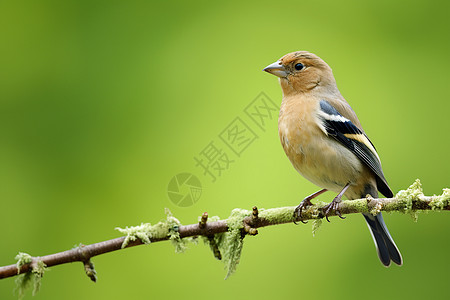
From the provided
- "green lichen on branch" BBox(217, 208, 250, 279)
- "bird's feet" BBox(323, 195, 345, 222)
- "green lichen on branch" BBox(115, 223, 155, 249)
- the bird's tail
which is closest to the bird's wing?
the bird's tail

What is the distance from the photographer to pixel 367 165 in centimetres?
405

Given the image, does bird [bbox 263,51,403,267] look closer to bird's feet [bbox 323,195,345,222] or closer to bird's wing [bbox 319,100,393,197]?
bird's wing [bbox 319,100,393,197]

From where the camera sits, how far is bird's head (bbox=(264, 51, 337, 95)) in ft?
14.7

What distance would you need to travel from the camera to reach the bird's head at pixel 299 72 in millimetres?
4484

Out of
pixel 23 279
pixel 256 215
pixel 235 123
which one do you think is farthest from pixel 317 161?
pixel 23 279

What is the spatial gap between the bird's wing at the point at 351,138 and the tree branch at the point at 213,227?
2.99 feet

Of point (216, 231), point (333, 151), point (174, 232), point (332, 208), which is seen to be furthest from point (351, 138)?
point (174, 232)

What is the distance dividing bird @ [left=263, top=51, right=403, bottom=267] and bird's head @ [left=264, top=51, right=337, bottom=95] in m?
0.07

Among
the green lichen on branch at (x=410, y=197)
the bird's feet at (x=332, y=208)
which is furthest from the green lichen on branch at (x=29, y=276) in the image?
the green lichen on branch at (x=410, y=197)

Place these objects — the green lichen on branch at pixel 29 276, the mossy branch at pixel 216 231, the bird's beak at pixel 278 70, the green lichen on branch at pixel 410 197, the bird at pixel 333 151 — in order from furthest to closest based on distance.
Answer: the bird's beak at pixel 278 70 < the bird at pixel 333 151 < the green lichen on branch at pixel 29 276 < the mossy branch at pixel 216 231 < the green lichen on branch at pixel 410 197

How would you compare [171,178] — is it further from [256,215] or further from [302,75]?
[256,215]

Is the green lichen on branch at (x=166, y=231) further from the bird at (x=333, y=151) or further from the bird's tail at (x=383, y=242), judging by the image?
the bird's tail at (x=383, y=242)

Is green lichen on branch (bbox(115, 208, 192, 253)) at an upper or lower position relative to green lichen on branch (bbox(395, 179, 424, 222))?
upper

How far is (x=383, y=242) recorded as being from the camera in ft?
13.5
